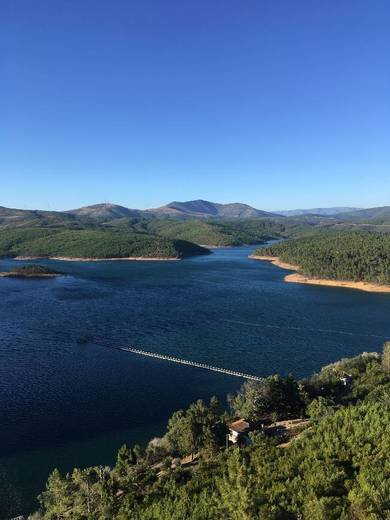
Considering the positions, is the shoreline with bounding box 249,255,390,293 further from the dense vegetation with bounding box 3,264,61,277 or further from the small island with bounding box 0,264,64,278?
the dense vegetation with bounding box 3,264,61,277

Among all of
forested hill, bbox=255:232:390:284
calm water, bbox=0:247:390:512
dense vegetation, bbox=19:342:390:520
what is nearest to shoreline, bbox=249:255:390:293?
forested hill, bbox=255:232:390:284

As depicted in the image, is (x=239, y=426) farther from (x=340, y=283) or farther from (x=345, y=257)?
(x=345, y=257)

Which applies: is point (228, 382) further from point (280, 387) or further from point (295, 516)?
point (295, 516)

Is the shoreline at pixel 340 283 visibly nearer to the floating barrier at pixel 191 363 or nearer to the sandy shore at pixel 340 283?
the sandy shore at pixel 340 283

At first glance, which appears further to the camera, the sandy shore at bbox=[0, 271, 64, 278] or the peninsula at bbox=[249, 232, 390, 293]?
the sandy shore at bbox=[0, 271, 64, 278]

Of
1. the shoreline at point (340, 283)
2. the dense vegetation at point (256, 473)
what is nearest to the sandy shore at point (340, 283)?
the shoreline at point (340, 283)
